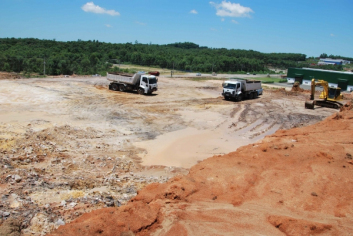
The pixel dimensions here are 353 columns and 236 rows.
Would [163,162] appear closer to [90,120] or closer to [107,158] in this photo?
[107,158]

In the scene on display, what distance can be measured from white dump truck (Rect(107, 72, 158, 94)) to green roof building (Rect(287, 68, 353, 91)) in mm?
34426

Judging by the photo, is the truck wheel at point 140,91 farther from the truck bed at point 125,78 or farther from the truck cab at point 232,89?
the truck cab at point 232,89

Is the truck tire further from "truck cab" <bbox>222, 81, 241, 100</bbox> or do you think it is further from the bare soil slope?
the bare soil slope

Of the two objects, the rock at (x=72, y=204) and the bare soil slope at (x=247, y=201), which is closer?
the bare soil slope at (x=247, y=201)

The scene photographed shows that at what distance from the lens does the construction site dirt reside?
7457 millimetres

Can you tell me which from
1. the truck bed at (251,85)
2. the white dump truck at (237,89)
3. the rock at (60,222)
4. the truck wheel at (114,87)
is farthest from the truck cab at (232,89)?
the rock at (60,222)

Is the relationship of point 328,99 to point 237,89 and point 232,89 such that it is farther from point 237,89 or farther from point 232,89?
point 232,89

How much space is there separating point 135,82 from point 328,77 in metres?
36.9

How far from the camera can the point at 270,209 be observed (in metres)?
8.30

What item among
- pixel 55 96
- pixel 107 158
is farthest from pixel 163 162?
pixel 55 96

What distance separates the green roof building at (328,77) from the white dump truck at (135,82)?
3443 cm

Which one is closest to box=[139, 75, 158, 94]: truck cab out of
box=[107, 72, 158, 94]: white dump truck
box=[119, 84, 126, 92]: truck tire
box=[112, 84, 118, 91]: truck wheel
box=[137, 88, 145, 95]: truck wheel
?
box=[107, 72, 158, 94]: white dump truck

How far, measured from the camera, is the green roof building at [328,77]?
49.7 metres

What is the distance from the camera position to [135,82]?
106ft
